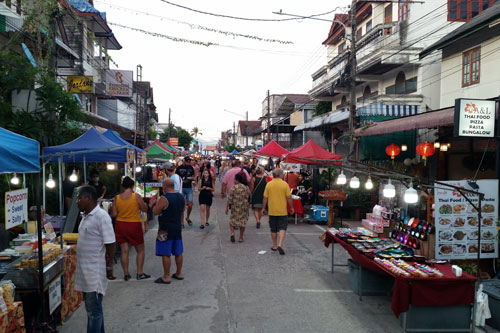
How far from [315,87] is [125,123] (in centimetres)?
1708

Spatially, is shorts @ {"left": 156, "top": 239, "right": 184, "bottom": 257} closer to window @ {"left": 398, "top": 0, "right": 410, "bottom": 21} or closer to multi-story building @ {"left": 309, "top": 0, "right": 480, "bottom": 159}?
multi-story building @ {"left": 309, "top": 0, "right": 480, "bottom": 159}

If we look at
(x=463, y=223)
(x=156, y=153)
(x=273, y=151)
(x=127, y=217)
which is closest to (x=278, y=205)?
(x=127, y=217)

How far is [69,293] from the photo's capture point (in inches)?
206

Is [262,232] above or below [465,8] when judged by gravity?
below

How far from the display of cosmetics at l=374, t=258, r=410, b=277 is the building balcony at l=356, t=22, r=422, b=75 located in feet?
43.4

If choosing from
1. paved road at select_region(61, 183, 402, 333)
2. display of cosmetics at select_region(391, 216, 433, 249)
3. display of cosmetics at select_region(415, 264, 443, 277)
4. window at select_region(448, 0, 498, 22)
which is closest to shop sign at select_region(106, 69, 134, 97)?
window at select_region(448, 0, 498, 22)

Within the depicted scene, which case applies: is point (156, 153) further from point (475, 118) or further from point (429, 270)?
point (429, 270)

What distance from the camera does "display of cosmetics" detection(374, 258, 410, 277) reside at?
4.72 m

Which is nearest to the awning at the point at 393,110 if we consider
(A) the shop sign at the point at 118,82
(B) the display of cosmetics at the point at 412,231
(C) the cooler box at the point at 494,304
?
(B) the display of cosmetics at the point at 412,231

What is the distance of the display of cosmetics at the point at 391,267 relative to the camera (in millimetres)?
4720

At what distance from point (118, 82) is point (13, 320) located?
29883mm

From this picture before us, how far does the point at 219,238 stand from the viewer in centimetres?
1002

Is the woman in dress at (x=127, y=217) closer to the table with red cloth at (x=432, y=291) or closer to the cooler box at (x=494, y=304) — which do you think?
the table with red cloth at (x=432, y=291)

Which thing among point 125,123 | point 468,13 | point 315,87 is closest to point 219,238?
point 468,13
